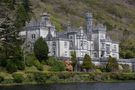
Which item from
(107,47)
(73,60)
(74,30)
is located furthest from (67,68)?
(107,47)

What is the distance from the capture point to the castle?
3900 inches

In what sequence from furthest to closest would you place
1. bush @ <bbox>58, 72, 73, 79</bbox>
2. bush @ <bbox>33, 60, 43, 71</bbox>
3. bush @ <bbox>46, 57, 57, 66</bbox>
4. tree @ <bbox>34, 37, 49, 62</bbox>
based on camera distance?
bush @ <bbox>46, 57, 57, 66</bbox> → tree @ <bbox>34, 37, 49, 62</bbox> → bush @ <bbox>33, 60, 43, 71</bbox> → bush @ <bbox>58, 72, 73, 79</bbox>

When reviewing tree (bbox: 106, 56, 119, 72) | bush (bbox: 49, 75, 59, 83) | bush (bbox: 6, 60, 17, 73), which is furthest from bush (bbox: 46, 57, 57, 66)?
tree (bbox: 106, 56, 119, 72)

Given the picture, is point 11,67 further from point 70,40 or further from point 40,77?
point 70,40

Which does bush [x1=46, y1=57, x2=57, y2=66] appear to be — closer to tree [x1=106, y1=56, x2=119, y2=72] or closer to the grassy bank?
the grassy bank

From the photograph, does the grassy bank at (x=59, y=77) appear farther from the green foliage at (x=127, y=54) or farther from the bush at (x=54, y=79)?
the green foliage at (x=127, y=54)

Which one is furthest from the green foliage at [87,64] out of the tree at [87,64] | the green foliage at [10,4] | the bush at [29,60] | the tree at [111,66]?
the green foliage at [10,4]

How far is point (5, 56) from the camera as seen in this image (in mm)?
74375

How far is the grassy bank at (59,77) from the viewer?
7161cm

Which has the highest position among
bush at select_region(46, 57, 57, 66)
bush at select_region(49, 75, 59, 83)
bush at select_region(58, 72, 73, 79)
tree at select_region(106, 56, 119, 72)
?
bush at select_region(46, 57, 57, 66)

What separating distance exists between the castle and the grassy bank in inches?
583

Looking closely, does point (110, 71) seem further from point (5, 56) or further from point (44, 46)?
point (5, 56)

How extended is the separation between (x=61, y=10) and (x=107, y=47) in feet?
301

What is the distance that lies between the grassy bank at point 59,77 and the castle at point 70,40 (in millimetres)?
14805
